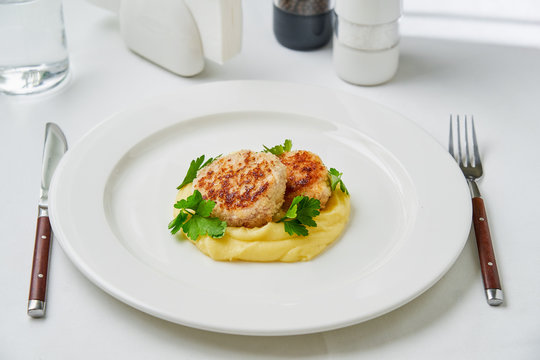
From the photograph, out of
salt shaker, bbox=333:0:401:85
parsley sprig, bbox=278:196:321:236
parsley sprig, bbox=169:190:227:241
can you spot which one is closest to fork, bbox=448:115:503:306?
salt shaker, bbox=333:0:401:85

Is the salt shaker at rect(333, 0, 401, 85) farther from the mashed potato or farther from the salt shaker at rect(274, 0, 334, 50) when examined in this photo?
the mashed potato

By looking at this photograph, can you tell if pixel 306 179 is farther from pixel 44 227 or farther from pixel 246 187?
pixel 44 227

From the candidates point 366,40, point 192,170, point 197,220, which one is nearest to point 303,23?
point 366,40

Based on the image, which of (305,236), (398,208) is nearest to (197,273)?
(305,236)

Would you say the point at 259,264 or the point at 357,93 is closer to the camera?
the point at 259,264

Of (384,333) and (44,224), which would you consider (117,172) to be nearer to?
(44,224)

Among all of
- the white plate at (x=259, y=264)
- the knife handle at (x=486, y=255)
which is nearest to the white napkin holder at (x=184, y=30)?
the white plate at (x=259, y=264)
